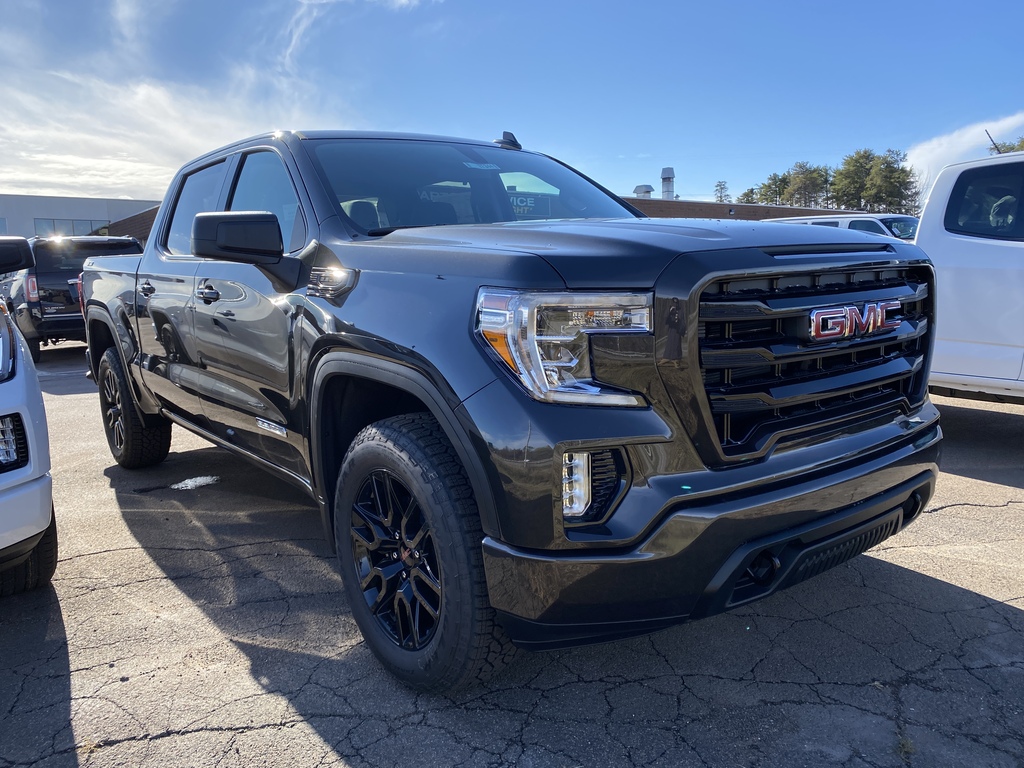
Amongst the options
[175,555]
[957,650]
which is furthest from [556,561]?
[175,555]

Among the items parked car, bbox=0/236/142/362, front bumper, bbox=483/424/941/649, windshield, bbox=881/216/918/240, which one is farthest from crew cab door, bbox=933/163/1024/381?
parked car, bbox=0/236/142/362

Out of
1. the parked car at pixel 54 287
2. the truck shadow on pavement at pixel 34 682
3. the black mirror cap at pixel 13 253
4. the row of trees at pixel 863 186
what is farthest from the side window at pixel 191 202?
the row of trees at pixel 863 186

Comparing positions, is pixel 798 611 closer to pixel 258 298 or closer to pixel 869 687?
pixel 869 687

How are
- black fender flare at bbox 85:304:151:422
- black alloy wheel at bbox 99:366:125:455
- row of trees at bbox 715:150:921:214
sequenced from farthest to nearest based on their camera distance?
1. row of trees at bbox 715:150:921:214
2. black alloy wheel at bbox 99:366:125:455
3. black fender flare at bbox 85:304:151:422

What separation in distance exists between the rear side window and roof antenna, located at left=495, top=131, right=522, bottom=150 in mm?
3095

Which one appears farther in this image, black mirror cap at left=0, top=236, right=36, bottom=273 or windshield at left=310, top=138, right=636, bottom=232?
black mirror cap at left=0, top=236, right=36, bottom=273

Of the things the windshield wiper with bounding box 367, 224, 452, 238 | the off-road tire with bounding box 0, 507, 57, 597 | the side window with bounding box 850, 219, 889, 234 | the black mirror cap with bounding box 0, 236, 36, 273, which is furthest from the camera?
the side window with bounding box 850, 219, 889, 234

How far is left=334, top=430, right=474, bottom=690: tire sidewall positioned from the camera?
7.16 feet

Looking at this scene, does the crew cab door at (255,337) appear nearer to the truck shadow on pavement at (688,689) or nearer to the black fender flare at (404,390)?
the black fender flare at (404,390)

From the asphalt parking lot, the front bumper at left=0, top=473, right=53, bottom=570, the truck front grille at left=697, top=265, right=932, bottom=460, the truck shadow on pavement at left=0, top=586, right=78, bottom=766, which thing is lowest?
the truck shadow on pavement at left=0, top=586, right=78, bottom=766

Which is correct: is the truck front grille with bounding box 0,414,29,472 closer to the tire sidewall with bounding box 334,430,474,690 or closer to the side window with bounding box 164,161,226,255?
the tire sidewall with bounding box 334,430,474,690

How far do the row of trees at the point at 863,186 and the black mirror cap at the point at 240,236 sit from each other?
52.2m

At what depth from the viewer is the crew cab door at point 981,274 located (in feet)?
16.4

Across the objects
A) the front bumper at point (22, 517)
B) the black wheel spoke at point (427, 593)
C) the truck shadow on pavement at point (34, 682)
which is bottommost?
the truck shadow on pavement at point (34, 682)
